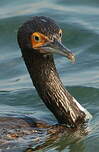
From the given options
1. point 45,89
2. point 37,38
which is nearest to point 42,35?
point 37,38

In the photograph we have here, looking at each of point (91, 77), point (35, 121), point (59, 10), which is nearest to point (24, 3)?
point (59, 10)

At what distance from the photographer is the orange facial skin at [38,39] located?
886 cm

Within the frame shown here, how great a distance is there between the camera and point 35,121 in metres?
9.43

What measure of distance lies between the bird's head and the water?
110 centimetres

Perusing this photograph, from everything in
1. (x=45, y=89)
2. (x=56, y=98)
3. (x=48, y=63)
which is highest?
(x=48, y=63)

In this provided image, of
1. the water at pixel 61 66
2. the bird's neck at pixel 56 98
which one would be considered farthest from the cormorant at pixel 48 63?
the water at pixel 61 66

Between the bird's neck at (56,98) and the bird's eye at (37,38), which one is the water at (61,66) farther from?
the bird's eye at (37,38)

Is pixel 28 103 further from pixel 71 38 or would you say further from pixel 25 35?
pixel 71 38

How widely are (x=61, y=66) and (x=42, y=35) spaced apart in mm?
3300

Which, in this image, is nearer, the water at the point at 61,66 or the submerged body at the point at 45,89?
the submerged body at the point at 45,89

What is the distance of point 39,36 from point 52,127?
3.97ft

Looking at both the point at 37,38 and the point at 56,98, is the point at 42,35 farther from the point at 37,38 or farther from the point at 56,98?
the point at 56,98

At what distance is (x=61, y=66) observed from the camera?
12133mm

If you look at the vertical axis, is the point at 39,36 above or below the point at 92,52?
above
